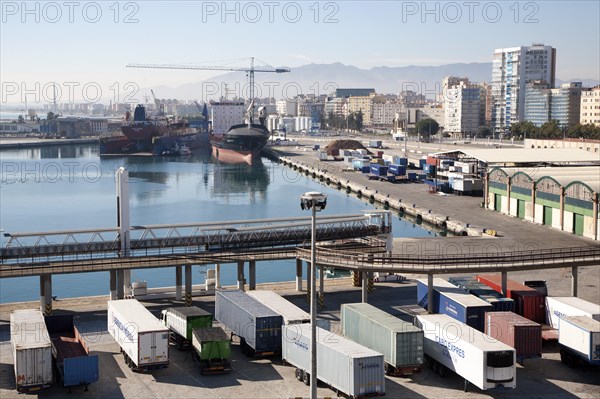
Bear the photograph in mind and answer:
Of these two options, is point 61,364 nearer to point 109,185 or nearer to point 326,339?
point 326,339

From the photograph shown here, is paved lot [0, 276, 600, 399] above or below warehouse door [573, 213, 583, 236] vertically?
below

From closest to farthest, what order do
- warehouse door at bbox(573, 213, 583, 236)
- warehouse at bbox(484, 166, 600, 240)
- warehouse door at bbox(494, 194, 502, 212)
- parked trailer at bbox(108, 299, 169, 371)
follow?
parked trailer at bbox(108, 299, 169, 371) < warehouse at bbox(484, 166, 600, 240) < warehouse door at bbox(573, 213, 583, 236) < warehouse door at bbox(494, 194, 502, 212)

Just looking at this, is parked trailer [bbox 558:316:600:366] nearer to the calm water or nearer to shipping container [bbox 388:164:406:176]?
the calm water

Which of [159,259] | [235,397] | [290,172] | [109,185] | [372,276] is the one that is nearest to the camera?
[235,397]

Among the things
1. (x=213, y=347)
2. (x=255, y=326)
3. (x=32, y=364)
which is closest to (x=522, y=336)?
(x=255, y=326)

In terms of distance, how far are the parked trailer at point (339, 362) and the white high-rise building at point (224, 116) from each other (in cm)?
11499

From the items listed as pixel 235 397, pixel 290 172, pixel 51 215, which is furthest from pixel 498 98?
pixel 235 397

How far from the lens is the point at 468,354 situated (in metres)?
16.2

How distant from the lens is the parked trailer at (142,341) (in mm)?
16859

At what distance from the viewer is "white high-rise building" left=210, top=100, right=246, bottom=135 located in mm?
131625

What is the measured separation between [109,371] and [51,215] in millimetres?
36498

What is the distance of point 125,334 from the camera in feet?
58.3

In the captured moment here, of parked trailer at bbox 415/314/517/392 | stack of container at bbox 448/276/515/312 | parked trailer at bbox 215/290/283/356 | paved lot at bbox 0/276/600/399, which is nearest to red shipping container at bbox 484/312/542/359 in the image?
paved lot at bbox 0/276/600/399

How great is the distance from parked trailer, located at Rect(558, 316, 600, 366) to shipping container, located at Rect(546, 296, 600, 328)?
0.71 metres
